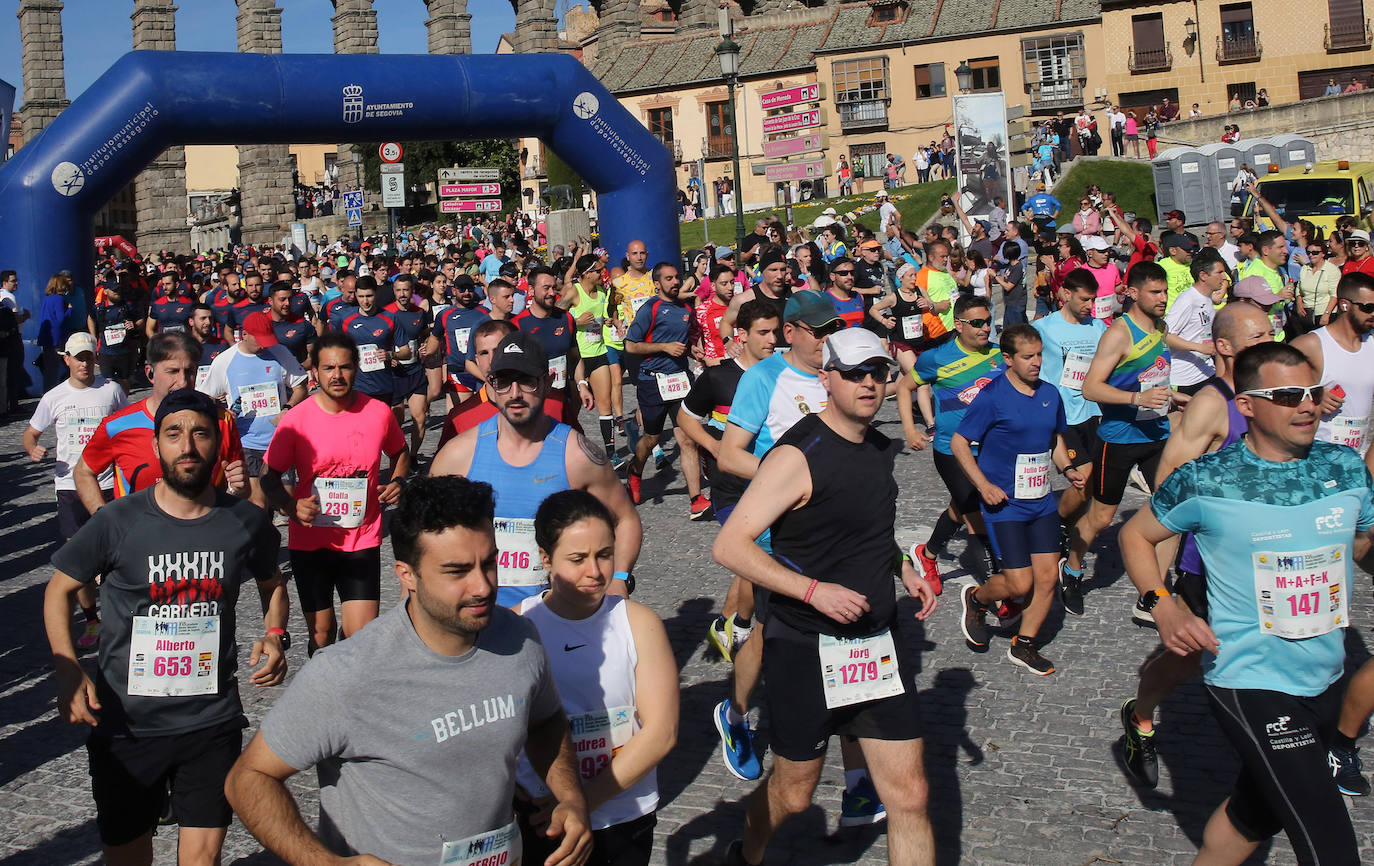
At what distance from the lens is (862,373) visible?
420cm

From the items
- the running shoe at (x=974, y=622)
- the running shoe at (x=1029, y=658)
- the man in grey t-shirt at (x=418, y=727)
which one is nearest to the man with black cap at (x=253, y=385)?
the running shoe at (x=974, y=622)

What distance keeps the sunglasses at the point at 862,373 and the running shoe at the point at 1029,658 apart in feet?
9.46

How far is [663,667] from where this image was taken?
354cm

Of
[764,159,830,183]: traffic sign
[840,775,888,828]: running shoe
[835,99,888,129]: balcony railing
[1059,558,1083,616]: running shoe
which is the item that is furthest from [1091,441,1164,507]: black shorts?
[835,99,888,129]: balcony railing

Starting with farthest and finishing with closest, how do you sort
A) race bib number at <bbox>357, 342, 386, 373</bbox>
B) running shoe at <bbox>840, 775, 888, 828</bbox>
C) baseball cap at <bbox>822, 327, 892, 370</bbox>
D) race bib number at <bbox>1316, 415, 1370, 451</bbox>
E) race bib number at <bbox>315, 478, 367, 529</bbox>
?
race bib number at <bbox>357, 342, 386, 373</bbox>
race bib number at <bbox>1316, 415, 1370, 451</bbox>
race bib number at <bbox>315, 478, 367, 529</bbox>
running shoe at <bbox>840, 775, 888, 828</bbox>
baseball cap at <bbox>822, 327, 892, 370</bbox>

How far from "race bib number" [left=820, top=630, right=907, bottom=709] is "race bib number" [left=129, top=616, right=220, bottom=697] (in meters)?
1.86

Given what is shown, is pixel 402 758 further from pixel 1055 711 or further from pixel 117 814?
pixel 1055 711

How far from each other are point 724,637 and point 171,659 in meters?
3.22

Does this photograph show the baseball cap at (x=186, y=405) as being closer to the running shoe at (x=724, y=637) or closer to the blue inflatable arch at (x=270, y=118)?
the running shoe at (x=724, y=637)

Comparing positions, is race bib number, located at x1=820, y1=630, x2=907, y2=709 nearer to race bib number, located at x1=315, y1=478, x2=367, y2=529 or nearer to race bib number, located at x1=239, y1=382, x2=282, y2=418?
race bib number, located at x1=315, y1=478, x2=367, y2=529

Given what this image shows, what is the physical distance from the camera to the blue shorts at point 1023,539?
6684 millimetres

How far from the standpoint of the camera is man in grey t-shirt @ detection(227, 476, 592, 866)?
2852 millimetres

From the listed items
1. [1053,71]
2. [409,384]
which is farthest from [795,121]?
[1053,71]

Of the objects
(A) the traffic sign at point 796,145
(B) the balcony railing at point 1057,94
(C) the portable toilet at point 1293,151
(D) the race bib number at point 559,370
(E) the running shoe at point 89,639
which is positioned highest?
(B) the balcony railing at point 1057,94
